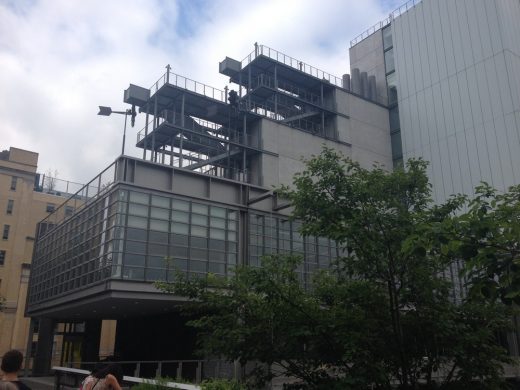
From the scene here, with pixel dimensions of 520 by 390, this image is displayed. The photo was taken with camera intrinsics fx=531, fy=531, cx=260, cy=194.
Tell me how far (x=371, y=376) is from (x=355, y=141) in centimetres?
3842

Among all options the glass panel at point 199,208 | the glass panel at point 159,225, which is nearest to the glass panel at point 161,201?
the glass panel at point 159,225

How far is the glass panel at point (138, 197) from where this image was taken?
23.8m

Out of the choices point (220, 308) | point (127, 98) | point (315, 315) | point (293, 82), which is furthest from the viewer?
point (293, 82)

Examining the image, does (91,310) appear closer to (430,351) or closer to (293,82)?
(430,351)

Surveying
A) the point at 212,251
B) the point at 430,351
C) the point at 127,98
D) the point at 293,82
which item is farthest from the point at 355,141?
the point at 430,351

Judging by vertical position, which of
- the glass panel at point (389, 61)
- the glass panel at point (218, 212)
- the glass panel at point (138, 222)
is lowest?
the glass panel at point (138, 222)

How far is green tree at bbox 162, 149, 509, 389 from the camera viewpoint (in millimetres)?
9641

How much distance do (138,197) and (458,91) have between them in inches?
1160

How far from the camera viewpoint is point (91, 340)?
36.2 m

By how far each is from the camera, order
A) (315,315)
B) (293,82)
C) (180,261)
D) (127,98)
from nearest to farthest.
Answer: (315,315), (180,261), (127,98), (293,82)

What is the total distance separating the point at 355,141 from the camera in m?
46.2

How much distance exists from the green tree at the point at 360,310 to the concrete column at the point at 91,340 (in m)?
28.0

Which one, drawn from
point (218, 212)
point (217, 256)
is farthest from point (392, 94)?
point (217, 256)

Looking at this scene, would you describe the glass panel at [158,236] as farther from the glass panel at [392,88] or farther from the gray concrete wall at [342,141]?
the glass panel at [392,88]
